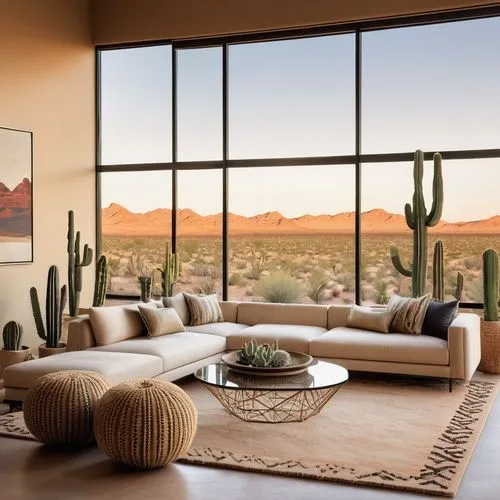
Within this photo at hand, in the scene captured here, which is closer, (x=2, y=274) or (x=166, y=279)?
(x=2, y=274)

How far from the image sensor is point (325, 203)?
25.8 ft

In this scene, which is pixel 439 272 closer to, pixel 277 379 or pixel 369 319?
pixel 369 319

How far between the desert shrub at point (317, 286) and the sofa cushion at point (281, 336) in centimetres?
102

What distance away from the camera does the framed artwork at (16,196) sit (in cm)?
698

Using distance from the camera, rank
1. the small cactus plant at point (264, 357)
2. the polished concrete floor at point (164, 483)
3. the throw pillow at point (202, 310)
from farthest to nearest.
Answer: the throw pillow at point (202, 310)
the small cactus plant at point (264, 357)
the polished concrete floor at point (164, 483)

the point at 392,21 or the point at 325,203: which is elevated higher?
the point at 392,21

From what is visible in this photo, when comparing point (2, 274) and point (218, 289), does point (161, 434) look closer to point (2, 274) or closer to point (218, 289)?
point (2, 274)

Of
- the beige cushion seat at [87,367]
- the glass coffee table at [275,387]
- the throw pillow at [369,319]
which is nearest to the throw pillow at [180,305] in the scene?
the beige cushion seat at [87,367]

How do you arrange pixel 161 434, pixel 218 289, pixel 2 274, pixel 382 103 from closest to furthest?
pixel 161 434, pixel 2 274, pixel 382 103, pixel 218 289

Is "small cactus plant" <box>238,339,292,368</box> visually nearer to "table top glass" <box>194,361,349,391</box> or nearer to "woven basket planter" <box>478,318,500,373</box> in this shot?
"table top glass" <box>194,361,349,391</box>

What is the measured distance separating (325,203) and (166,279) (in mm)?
1938

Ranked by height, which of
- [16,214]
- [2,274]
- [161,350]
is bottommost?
[161,350]

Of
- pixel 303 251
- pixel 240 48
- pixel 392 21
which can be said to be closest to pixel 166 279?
pixel 303 251

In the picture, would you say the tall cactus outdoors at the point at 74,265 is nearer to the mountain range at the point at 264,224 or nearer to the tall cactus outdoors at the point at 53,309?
the tall cactus outdoors at the point at 53,309
